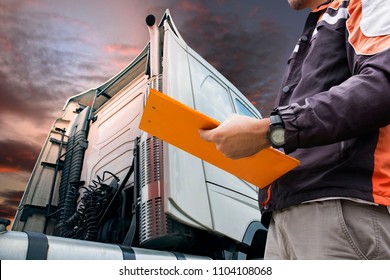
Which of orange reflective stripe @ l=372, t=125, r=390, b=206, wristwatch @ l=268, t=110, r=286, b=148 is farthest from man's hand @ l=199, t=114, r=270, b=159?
orange reflective stripe @ l=372, t=125, r=390, b=206

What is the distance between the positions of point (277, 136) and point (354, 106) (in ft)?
0.56

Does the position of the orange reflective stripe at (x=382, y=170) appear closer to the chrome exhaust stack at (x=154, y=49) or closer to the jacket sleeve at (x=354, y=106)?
the jacket sleeve at (x=354, y=106)

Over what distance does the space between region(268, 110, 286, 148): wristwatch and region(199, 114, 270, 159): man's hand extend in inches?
0.4

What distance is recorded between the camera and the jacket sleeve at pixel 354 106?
0.77 m

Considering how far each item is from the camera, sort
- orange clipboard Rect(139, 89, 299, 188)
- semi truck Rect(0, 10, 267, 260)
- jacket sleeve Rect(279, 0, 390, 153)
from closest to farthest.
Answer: jacket sleeve Rect(279, 0, 390, 153), orange clipboard Rect(139, 89, 299, 188), semi truck Rect(0, 10, 267, 260)

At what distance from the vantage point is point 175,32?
106 inches

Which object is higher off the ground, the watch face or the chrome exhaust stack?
the chrome exhaust stack

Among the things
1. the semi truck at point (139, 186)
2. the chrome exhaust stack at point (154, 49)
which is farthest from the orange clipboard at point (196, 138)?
the chrome exhaust stack at point (154, 49)

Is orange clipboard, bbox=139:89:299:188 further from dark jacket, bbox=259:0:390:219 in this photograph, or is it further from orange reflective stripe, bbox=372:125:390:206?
orange reflective stripe, bbox=372:125:390:206

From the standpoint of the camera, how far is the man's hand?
2.69 feet

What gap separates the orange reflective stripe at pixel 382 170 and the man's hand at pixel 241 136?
25 centimetres

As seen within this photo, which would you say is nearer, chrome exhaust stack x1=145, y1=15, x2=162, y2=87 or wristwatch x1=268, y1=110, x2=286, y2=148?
wristwatch x1=268, y1=110, x2=286, y2=148

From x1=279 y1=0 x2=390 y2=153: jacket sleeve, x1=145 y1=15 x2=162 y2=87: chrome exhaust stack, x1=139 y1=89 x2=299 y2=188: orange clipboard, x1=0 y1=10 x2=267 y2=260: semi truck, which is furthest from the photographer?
x1=145 y1=15 x2=162 y2=87: chrome exhaust stack

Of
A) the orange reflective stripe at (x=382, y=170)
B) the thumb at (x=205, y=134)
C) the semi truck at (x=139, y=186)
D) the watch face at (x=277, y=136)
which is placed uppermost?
the semi truck at (x=139, y=186)
